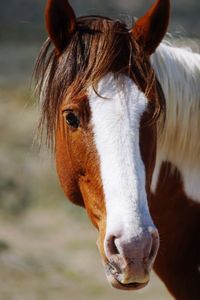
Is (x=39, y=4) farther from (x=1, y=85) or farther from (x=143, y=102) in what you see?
(x=143, y=102)

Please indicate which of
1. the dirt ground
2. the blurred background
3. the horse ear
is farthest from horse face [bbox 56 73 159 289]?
the dirt ground

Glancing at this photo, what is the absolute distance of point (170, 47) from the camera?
338cm

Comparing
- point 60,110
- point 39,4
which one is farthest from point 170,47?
point 39,4

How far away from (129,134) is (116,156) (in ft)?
0.31

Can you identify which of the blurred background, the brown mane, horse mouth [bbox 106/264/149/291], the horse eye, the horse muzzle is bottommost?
the blurred background

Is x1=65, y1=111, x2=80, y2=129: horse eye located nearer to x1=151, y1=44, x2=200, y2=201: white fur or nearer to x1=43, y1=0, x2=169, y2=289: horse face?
x1=43, y1=0, x2=169, y2=289: horse face

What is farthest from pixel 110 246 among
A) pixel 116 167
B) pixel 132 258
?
pixel 116 167

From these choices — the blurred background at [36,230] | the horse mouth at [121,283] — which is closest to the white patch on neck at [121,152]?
the horse mouth at [121,283]

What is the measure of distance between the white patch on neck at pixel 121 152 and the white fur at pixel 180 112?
0.94 feet

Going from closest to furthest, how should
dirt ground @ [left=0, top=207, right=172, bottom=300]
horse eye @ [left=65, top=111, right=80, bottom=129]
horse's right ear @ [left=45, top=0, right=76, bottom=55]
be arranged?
horse eye @ [left=65, top=111, right=80, bottom=129]
horse's right ear @ [left=45, top=0, right=76, bottom=55]
dirt ground @ [left=0, top=207, right=172, bottom=300]

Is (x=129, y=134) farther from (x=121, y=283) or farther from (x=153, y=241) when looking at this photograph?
(x=121, y=283)

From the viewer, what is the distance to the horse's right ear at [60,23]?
312 cm

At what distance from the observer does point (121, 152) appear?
9.28 feet

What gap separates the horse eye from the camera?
300cm
